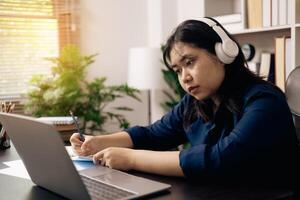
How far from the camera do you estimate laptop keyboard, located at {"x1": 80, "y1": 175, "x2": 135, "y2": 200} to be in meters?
0.84

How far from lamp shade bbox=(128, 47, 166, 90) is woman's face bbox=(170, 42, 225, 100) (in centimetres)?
176

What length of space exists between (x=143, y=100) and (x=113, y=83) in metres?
0.30

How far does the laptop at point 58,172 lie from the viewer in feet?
2.51

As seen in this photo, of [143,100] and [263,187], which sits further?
[143,100]

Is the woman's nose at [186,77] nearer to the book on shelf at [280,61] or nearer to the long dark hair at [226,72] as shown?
the long dark hair at [226,72]

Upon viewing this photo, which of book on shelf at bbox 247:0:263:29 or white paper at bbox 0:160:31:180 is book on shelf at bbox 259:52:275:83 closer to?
book on shelf at bbox 247:0:263:29

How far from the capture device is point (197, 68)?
109 cm

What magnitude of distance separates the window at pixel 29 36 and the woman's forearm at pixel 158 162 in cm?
210

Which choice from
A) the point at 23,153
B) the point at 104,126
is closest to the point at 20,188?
the point at 23,153

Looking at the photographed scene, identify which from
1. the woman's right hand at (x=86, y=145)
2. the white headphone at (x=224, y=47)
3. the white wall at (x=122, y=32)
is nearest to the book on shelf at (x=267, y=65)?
the white wall at (x=122, y=32)

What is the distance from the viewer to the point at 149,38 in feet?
11.0

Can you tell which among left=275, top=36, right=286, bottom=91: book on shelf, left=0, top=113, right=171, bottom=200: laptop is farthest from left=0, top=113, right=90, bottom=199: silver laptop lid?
left=275, top=36, right=286, bottom=91: book on shelf

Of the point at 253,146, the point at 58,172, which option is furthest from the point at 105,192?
the point at 253,146

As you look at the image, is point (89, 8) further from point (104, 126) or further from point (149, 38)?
point (104, 126)
